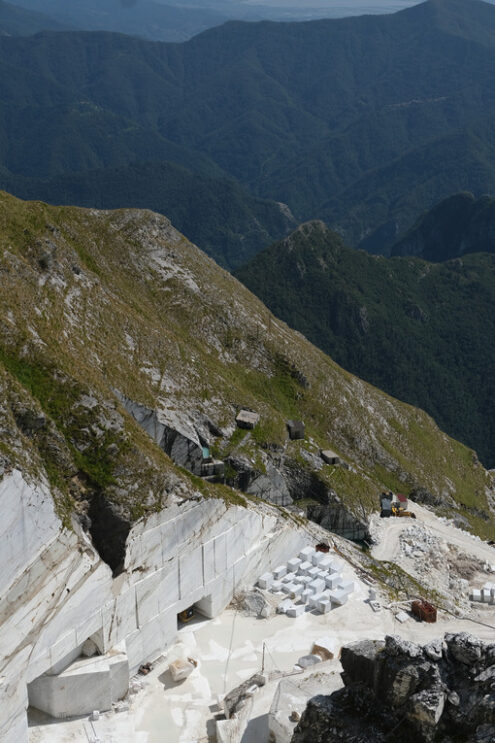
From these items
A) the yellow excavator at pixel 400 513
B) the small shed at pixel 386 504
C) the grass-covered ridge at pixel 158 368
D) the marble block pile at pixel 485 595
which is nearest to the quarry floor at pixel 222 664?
the grass-covered ridge at pixel 158 368

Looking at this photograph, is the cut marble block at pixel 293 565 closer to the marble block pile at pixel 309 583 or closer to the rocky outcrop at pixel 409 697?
the marble block pile at pixel 309 583

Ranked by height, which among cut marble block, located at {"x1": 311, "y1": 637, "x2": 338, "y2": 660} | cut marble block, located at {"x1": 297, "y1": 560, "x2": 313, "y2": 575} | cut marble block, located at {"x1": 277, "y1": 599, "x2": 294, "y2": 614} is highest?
cut marble block, located at {"x1": 311, "y1": 637, "x2": 338, "y2": 660}

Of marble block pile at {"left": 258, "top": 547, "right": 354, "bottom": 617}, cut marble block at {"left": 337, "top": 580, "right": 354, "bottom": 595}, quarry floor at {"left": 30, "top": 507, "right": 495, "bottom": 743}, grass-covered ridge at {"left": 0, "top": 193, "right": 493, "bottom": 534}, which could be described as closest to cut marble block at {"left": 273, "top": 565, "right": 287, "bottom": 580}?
marble block pile at {"left": 258, "top": 547, "right": 354, "bottom": 617}

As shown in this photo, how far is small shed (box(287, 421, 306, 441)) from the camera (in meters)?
72.8

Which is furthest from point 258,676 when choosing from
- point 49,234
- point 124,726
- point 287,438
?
point 49,234

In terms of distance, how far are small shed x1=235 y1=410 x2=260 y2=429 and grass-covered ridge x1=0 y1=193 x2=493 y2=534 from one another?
842 mm

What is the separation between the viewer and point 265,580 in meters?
41.8

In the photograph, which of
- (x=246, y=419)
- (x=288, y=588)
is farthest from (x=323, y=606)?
(x=246, y=419)

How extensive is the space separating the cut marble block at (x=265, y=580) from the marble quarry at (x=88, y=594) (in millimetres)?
1673

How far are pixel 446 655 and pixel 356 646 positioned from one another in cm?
333

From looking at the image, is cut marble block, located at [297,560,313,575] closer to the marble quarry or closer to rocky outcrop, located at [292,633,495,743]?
the marble quarry

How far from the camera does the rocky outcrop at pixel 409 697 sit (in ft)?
87.1

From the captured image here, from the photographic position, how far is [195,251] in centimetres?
9656

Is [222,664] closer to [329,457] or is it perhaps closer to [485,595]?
[485,595]
